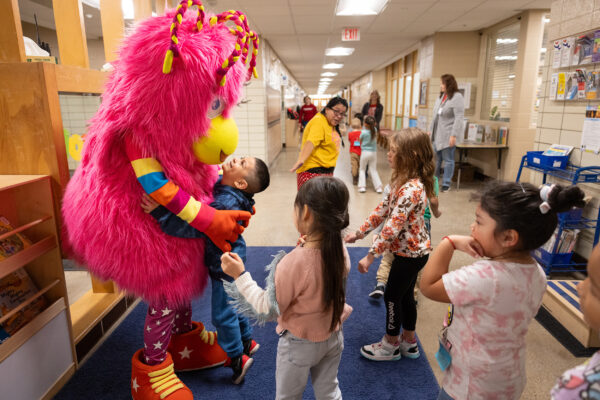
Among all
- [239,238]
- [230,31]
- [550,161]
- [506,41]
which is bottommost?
[239,238]

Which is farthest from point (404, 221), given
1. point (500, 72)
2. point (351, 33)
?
point (500, 72)

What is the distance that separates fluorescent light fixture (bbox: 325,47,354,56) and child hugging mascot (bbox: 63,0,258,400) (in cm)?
804

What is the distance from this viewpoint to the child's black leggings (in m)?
1.84

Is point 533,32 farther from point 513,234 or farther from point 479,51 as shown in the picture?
point 513,234

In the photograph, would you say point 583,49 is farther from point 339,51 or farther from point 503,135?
point 339,51

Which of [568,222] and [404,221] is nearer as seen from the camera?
[404,221]

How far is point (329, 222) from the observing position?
118 centimetres

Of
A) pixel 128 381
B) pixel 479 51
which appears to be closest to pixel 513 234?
pixel 128 381

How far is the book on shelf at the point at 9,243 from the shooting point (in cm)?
160

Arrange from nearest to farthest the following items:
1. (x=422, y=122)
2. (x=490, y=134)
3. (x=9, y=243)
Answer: (x=9, y=243), (x=490, y=134), (x=422, y=122)

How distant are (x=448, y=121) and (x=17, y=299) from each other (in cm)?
556

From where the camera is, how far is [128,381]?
1.86m

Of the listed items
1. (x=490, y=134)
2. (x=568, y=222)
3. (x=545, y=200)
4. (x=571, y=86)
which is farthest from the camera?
(x=490, y=134)

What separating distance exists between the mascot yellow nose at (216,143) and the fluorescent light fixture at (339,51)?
324 inches
